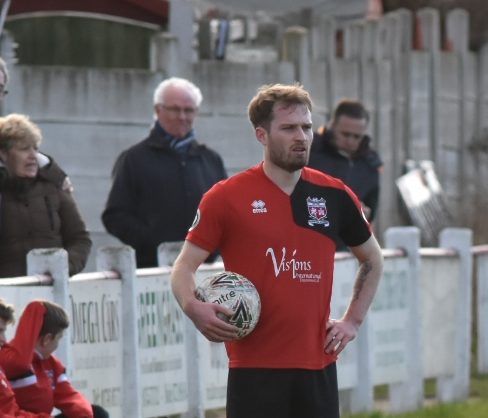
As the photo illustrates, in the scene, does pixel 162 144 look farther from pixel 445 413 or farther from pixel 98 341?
pixel 445 413

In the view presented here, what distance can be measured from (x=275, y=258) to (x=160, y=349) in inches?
133

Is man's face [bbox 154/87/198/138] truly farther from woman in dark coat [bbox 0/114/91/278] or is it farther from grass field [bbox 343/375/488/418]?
grass field [bbox 343/375/488/418]

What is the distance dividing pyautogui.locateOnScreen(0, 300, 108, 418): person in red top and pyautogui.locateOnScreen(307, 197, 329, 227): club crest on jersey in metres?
1.59

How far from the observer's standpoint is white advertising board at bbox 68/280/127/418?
942 cm

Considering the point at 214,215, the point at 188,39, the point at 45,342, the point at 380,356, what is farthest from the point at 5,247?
the point at 188,39

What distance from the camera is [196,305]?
7051 mm

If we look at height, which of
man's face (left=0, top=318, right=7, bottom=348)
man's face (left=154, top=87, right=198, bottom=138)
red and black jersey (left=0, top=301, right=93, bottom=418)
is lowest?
red and black jersey (left=0, top=301, right=93, bottom=418)

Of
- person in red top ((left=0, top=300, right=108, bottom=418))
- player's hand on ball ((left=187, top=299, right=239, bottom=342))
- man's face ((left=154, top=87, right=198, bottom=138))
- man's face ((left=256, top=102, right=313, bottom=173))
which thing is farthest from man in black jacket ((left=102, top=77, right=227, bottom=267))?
player's hand on ball ((left=187, top=299, right=239, bottom=342))

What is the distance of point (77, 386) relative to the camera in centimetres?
939

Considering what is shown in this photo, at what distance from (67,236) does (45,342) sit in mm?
1503

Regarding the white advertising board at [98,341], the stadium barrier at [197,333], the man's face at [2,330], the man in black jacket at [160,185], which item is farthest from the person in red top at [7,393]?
the man in black jacket at [160,185]

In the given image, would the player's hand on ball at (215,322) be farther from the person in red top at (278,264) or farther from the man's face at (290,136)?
the man's face at (290,136)

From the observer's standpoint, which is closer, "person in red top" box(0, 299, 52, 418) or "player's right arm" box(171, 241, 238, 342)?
"player's right arm" box(171, 241, 238, 342)

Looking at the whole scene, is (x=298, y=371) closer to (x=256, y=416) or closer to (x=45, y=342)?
(x=256, y=416)
